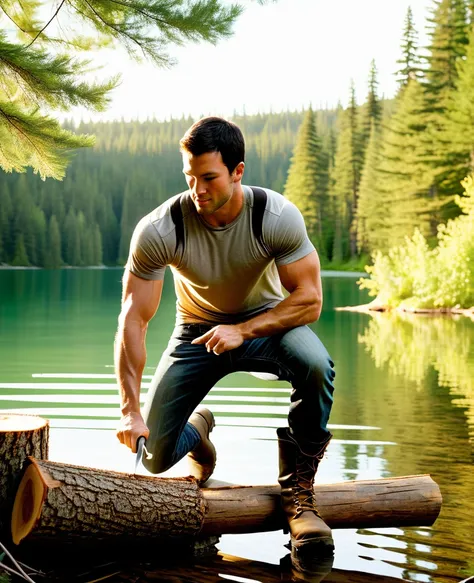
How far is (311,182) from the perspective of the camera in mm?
65188

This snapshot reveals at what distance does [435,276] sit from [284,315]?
18.3 m

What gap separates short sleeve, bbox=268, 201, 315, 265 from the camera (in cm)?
397

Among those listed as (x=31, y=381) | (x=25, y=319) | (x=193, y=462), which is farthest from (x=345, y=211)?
(x=193, y=462)

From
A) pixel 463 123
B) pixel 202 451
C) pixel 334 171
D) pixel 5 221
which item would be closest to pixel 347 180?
pixel 334 171

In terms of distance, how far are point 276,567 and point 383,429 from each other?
3.22 m

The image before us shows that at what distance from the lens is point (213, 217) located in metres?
4.02

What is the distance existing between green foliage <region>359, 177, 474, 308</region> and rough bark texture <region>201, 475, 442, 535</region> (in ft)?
57.4

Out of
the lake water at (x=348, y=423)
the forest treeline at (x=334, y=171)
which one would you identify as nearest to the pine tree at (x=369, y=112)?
the forest treeline at (x=334, y=171)

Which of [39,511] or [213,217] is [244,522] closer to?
[39,511]

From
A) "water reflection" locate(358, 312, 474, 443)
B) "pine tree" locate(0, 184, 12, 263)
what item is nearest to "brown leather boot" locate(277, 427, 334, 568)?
"water reflection" locate(358, 312, 474, 443)

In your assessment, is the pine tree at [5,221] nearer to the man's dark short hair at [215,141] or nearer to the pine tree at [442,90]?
the pine tree at [442,90]

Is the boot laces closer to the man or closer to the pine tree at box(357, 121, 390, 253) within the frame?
the man

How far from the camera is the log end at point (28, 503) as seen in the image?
3.54 m

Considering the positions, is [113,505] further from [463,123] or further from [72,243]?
[72,243]
